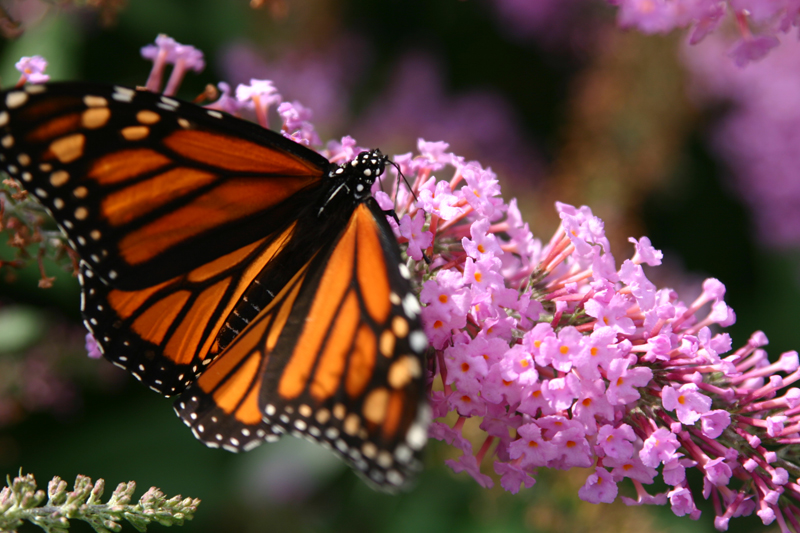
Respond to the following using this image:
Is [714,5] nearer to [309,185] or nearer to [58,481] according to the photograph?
[309,185]

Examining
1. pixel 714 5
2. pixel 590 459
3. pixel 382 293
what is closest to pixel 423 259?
pixel 382 293

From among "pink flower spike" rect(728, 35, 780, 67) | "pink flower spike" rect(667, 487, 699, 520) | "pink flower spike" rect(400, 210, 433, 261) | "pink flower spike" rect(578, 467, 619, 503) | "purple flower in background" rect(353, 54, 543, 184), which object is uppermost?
"purple flower in background" rect(353, 54, 543, 184)

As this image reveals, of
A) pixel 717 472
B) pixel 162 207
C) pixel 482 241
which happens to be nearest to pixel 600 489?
pixel 717 472

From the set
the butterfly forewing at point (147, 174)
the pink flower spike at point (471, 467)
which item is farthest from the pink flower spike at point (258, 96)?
the pink flower spike at point (471, 467)

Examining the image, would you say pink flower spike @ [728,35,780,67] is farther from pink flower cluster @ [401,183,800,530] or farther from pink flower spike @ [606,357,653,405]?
pink flower spike @ [606,357,653,405]

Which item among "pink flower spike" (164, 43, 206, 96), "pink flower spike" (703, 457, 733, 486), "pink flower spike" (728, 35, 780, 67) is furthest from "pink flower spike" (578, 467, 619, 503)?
"pink flower spike" (164, 43, 206, 96)

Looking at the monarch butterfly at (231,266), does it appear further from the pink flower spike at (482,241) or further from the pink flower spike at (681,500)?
the pink flower spike at (681,500)
